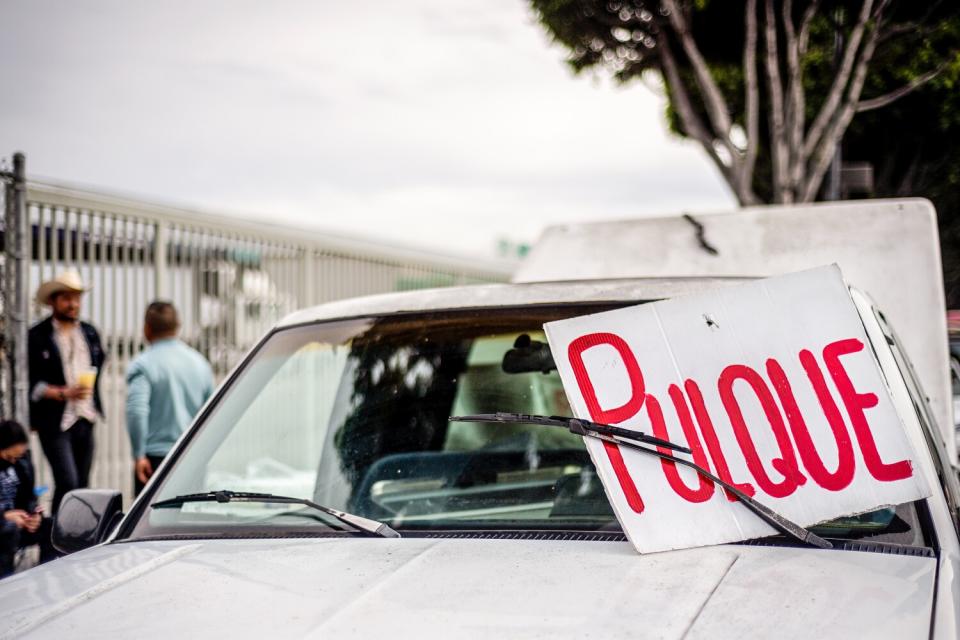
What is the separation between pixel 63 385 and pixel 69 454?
43 centimetres

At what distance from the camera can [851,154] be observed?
12.3 metres

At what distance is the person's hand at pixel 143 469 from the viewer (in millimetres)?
6332

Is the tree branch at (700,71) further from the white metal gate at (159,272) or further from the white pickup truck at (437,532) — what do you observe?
the white pickup truck at (437,532)

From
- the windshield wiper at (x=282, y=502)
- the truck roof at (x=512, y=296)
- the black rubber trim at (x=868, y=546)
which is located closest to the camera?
the black rubber trim at (x=868, y=546)

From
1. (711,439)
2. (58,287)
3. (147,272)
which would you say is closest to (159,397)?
(58,287)

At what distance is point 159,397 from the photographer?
21.1 feet

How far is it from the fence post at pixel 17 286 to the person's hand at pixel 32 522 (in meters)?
1.13

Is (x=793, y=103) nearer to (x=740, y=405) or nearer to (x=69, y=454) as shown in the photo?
(x=69, y=454)

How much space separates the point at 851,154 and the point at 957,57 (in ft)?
12.0

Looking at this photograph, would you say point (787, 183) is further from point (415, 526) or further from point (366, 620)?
point (366, 620)

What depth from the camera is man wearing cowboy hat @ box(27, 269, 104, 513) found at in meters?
6.44

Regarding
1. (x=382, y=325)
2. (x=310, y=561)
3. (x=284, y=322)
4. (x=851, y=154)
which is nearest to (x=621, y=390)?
(x=310, y=561)

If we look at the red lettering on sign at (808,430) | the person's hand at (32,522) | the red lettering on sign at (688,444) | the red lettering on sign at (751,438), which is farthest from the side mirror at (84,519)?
the person's hand at (32,522)

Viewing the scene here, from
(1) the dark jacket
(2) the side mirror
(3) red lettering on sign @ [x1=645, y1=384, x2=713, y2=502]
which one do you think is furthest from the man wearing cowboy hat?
(3) red lettering on sign @ [x1=645, y1=384, x2=713, y2=502]
